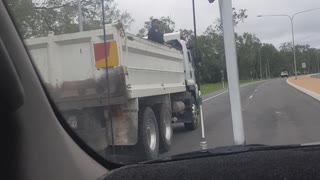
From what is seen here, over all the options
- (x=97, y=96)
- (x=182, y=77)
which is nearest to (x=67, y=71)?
(x=97, y=96)

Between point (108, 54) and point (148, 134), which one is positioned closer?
point (108, 54)

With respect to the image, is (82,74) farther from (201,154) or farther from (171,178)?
(171,178)

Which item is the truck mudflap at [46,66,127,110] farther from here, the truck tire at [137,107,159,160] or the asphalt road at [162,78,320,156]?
the asphalt road at [162,78,320,156]

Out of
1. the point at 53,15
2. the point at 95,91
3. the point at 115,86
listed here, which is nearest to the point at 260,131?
the point at 115,86

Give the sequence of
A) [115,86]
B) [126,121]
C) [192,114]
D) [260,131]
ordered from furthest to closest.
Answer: [192,114]
[260,131]
[126,121]
[115,86]

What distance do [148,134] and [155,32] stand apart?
219 cm

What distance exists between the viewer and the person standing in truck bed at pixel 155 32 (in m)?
8.85

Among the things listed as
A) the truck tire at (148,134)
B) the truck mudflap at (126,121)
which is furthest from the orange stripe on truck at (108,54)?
the truck tire at (148,134)

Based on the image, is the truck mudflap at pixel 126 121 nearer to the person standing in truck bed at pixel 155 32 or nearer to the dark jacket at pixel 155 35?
the person standing in truck bed at pixel 155 32

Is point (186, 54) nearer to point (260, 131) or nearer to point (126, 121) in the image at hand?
point (260, 131)

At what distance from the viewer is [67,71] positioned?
6668 millimetres

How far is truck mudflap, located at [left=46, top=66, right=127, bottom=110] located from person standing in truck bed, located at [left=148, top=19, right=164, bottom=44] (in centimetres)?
132

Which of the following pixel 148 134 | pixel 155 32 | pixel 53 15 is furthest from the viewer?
pixel 155 32

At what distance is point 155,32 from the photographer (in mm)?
9805
